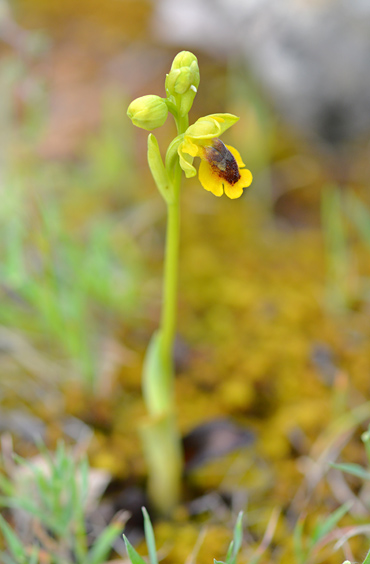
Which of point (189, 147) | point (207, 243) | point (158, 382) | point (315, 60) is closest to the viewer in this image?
point (189, 147)

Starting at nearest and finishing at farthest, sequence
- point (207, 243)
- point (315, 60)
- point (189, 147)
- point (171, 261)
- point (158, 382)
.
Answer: point (189, 147) → point (171, 261) → point (158, 382) → point (207, 243) → point (315, 60)

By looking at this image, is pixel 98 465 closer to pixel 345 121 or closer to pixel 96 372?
pixel 96 372

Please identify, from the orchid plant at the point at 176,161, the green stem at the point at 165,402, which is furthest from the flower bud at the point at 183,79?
the green stem at the point at 165,402

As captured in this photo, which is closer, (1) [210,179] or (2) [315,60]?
(1) [210,179]

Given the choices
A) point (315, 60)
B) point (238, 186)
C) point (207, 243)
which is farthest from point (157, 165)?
point (315, 60)

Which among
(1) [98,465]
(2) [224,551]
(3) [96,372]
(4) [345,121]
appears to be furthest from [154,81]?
(2) [224,551]

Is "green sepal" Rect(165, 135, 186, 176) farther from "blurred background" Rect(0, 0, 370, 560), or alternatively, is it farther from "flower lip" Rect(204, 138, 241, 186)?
"blurred background" Rect(0, 0, 370, 560)

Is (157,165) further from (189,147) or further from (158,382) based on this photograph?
(158,382)
